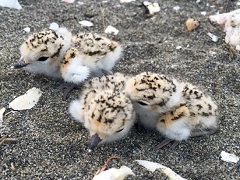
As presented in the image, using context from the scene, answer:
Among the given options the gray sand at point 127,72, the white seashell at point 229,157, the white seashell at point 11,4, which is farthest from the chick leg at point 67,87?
the white seashell at point 11,4

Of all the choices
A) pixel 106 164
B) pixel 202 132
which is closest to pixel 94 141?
pixel 106 164

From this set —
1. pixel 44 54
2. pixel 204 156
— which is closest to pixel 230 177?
pixel 204 156

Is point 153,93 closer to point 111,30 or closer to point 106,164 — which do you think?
point 106,164

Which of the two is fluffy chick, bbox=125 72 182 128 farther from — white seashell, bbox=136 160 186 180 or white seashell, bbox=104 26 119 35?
white seashell, bbox=104 26 119 35

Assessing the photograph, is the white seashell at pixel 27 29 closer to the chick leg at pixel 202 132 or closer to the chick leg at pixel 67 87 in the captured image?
the chick leg at pixel 67 87

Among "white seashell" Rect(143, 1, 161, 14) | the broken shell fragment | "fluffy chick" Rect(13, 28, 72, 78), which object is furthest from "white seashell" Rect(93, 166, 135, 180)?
"white seashell" Rect(143, 1, 161, 14)

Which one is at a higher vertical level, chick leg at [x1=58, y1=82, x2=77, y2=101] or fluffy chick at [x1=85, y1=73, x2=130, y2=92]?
fluffy chick at [x1=85, y1=73, x2=130, y2=92]

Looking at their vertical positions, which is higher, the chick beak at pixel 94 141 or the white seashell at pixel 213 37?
the chick beak at pixel 94 141
